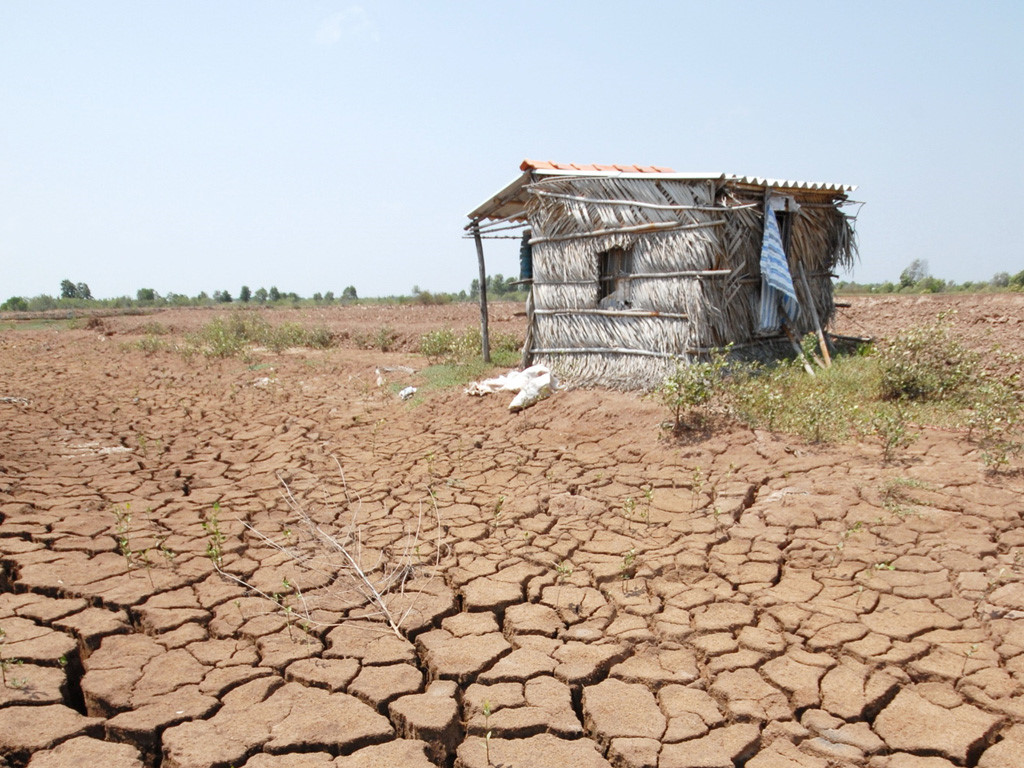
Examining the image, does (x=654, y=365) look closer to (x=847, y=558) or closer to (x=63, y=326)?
(x=847, y=558)

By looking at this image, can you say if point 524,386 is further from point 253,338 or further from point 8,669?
point 253,338

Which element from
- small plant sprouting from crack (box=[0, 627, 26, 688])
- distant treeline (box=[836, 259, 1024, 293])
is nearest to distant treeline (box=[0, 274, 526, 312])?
distant treeline (box=[836, 259, 1024, 293])

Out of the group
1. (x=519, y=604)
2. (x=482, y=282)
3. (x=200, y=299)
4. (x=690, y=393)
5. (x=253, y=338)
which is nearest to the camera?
(x=519, y=604)

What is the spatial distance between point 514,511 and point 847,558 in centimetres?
217

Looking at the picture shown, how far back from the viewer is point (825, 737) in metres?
2.55

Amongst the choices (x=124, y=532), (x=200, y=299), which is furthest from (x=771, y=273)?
(x=200, y=299)

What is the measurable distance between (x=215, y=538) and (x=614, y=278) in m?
5.64

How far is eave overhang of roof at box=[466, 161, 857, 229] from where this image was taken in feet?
23.9

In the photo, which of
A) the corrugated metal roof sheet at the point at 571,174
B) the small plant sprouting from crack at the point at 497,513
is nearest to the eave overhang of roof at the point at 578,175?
the corrugated metal roof sheet at the point at 571,174

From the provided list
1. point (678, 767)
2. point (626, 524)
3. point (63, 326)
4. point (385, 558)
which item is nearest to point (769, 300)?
point (626, 524)

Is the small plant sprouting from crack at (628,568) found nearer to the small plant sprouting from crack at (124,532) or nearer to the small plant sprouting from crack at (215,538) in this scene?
the small plant sprouting from crack at (215,538)

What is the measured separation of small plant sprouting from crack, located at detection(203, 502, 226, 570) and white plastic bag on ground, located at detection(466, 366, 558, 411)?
3.74m

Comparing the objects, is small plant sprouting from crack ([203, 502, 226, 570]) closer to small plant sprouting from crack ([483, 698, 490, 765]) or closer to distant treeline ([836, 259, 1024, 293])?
small plant sprouting from crack ([483, 698, 490, 765])

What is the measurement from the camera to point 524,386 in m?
8.02
